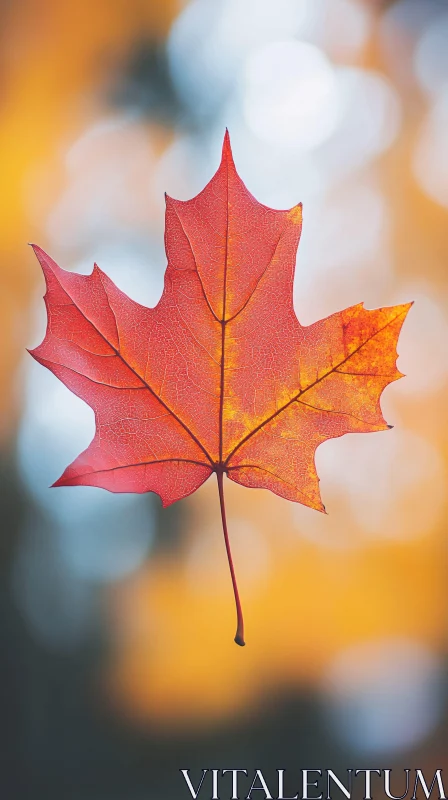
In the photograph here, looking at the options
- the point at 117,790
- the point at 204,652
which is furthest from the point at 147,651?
the point at 117,790

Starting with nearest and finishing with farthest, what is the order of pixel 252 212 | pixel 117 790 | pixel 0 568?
pixel 252 212
pixel 117 790
pixel 0 568

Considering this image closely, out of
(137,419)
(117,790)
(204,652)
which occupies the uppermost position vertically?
(204,652)

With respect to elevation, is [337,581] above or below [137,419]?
above

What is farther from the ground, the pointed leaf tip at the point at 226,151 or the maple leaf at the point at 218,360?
the pointed leaf tip at the point at 226,151

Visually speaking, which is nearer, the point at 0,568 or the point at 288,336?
the point at 288,336

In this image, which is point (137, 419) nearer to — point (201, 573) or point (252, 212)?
point (252, 212)

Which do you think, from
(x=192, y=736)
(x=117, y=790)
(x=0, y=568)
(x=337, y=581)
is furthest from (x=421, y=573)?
(x=0, y=568)

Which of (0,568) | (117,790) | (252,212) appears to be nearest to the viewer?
(252,212)

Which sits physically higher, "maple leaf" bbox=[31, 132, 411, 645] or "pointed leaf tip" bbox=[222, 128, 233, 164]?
"pointed leaf tip" bbox=[222, 128, 233, 164]
